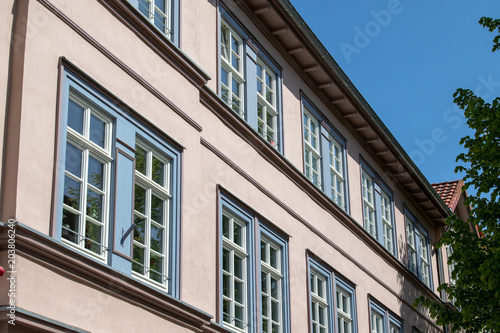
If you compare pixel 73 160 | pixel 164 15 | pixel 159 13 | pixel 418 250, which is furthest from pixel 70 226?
pixel 418 250

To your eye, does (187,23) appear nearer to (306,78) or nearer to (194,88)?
(194,88)

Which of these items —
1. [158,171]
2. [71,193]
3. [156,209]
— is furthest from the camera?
[158,171]

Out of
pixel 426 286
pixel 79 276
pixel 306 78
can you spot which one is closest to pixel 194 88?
pixel 79 276

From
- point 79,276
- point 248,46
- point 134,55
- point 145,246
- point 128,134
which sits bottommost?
point 79,276

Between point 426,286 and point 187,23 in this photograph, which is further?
point 426,286

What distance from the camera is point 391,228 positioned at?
24.0 meters

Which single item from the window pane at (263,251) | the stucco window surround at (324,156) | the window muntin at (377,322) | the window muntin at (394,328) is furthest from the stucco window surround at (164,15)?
the window muntin at (394,328)

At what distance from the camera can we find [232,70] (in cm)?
1571

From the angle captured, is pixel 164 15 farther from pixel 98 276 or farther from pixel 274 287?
pixel 274 287

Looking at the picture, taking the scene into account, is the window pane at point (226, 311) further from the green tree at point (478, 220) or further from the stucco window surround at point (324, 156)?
the green tree at point (478, 220)

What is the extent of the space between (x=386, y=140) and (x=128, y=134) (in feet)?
41.7

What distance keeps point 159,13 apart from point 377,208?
11387mm

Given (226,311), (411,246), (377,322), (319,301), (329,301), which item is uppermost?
(411,246)

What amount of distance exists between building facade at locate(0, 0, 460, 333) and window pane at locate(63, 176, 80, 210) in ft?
0.06
